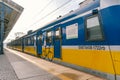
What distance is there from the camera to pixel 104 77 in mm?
5320

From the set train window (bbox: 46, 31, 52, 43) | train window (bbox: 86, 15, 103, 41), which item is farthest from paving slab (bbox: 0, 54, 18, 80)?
train window (bbox: 86, 15, 103, 41)

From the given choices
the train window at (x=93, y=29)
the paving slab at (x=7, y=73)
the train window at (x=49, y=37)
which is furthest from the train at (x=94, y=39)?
the paving slab at (x=7, y=73)

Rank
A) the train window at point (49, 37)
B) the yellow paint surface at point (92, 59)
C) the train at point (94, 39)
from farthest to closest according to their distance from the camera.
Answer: the train window at point (49, 37), the yellow paint surface at point (92, 59), the train at point (94, 39)

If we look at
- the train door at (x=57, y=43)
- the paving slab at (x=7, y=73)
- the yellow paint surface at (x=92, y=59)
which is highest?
the train door at (x=57, y=43)

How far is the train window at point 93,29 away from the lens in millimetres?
5477

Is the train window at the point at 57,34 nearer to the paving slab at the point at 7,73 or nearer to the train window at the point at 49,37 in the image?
the train window at the point at 49,37

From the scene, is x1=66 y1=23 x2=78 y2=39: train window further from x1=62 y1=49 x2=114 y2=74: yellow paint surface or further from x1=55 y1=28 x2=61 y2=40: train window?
x1=55 y1=28 x2=61 y2=40: train window

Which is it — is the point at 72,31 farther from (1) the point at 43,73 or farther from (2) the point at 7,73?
(2) the point at 7,73

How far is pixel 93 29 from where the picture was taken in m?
5.77

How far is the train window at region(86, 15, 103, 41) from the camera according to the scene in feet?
18.0

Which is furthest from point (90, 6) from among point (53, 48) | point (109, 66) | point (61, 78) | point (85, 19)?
point (53, 48)

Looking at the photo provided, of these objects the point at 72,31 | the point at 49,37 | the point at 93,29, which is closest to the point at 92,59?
the point at 93,29

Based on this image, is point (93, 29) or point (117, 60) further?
point (93, 29)

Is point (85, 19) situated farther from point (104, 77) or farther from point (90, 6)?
point (104, 77)
